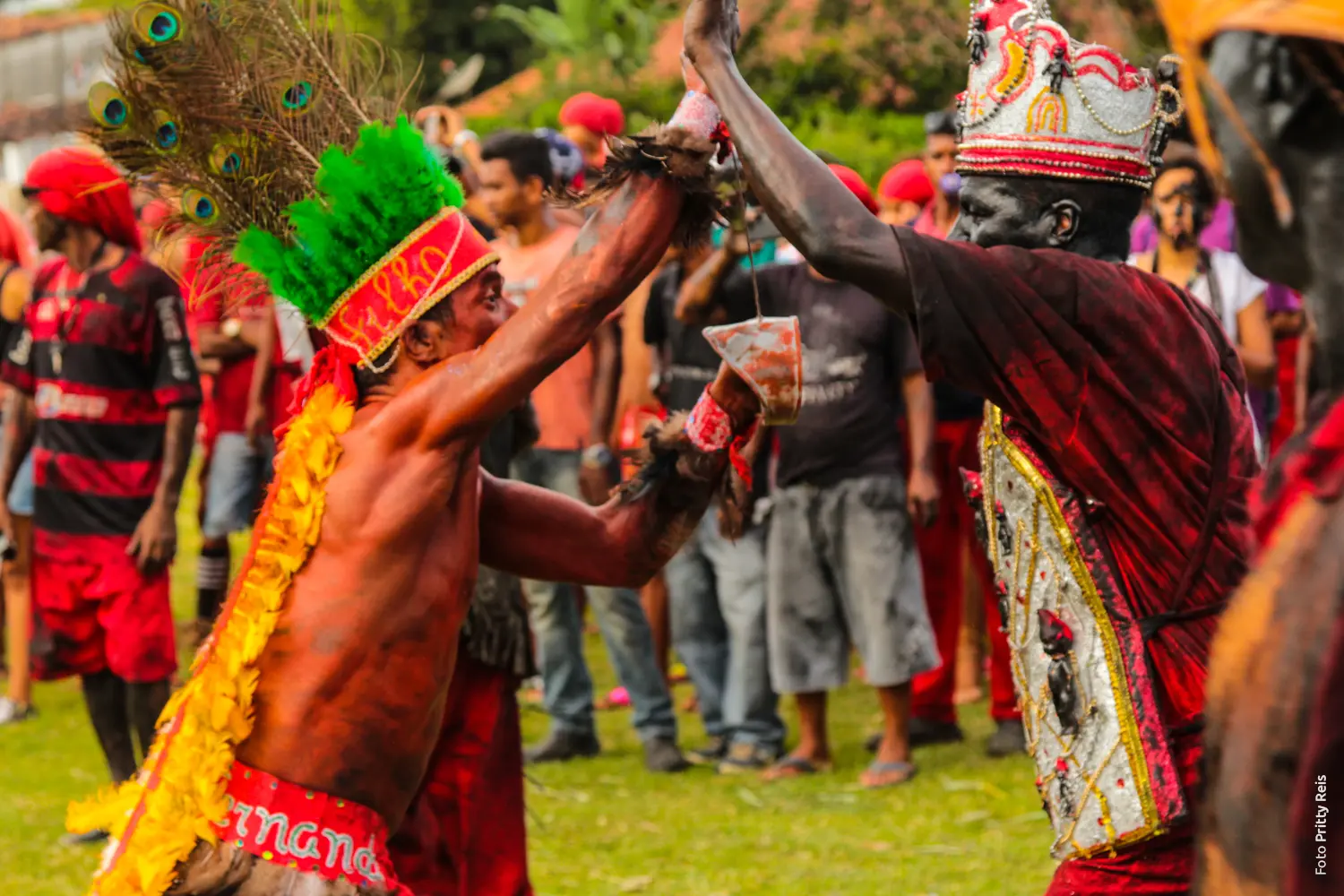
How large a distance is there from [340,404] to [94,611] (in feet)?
11.8

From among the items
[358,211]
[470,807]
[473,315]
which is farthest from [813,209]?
[470,807]

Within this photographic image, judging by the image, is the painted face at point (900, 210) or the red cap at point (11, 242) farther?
the red cap at point (11, 242)

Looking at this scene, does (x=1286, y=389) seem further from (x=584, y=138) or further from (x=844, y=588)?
(x=584, y=138)

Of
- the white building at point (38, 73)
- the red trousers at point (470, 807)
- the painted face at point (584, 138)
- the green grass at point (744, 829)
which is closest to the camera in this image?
the red trousers at point (470, 807)

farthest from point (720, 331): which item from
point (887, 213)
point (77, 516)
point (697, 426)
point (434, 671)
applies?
point (887, 213)

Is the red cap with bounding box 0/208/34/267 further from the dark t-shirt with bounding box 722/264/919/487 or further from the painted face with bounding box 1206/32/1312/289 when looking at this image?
the painted face with bounding box 1206/32/1312/289

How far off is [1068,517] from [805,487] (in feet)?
12.5

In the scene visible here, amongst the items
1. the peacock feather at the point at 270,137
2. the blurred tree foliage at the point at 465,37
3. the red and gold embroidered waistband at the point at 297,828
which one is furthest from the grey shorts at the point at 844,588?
the blurred tree foliage at the point at 465,37

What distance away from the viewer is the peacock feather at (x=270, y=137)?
3.29 m

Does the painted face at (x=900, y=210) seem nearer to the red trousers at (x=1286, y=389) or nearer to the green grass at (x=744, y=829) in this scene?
the red trousers at (x=1286, y=389)

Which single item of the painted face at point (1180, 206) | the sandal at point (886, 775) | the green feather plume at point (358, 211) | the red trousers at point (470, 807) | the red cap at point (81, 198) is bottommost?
the sandal at point (886, 775)

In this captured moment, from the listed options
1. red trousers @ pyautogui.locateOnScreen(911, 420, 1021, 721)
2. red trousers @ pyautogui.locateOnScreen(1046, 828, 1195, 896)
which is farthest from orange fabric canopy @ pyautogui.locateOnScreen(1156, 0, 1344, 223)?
red trousers @ pyautogui.locateOnScreen(911, 420, 1021, 721)

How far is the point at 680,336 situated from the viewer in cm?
703

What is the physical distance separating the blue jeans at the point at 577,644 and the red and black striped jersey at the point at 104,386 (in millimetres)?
1508
